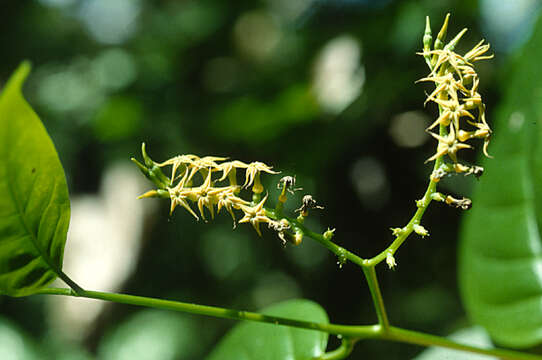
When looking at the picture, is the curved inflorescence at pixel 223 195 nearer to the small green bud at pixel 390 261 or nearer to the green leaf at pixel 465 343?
the small green bud at pixel 390 261

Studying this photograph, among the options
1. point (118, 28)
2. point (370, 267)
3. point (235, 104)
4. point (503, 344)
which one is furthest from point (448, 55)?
point (118, 28)

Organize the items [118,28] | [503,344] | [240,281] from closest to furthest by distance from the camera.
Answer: [503,344]
[240,281]
[118,28]

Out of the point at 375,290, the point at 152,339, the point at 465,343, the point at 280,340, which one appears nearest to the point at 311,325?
the point at 375,290

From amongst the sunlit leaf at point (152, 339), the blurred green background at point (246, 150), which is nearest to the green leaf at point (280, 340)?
the blurred green background at point (246, 150)

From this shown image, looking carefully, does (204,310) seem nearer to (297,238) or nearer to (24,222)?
(297,238)

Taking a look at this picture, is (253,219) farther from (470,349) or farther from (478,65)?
(478,65)

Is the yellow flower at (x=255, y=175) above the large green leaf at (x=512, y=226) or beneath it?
above
